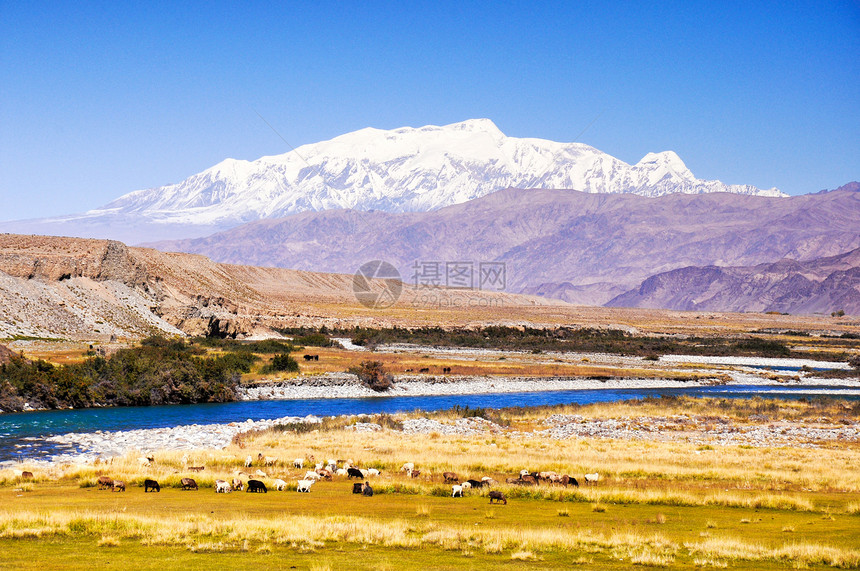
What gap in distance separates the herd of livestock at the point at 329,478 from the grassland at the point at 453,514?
11.1 inches

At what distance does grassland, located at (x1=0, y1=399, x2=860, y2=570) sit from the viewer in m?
11.9

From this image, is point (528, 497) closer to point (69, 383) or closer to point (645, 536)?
point (645, 536)

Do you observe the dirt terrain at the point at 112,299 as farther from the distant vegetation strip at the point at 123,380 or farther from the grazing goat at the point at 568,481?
the grazing goat at the point at 568,481

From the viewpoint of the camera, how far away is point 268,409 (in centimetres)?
4088

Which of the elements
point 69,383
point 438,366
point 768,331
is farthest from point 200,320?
point 768,331

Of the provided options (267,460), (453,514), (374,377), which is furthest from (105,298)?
(453,514)

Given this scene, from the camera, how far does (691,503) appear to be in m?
17.8

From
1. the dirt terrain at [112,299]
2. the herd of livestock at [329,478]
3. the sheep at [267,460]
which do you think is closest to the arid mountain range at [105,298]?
the dirt terrain at [112,299]

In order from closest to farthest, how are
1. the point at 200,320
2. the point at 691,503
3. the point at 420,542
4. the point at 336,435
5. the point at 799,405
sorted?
the point at 420,542 < the point at 691,503 < the point at 336,435 < the point at 799,405 < the point at 200,320

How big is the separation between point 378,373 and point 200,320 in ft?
103

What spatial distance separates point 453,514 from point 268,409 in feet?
87.5

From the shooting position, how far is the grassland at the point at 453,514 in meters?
11.9

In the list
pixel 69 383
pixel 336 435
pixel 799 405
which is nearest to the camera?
pixel 336 435

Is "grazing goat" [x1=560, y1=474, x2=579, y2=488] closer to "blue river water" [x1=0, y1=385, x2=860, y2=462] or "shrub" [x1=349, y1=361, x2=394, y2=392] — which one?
"blue river water" [x1=0, y1=385, x2=860, y2=462]
